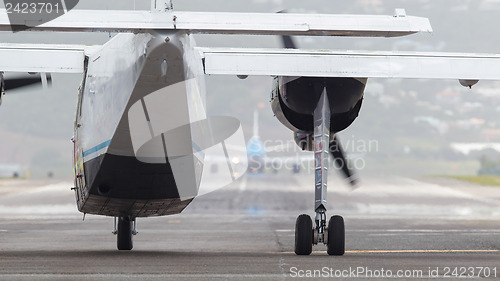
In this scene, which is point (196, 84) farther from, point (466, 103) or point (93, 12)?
point (466, 103)

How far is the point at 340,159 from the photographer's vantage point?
2089 cm

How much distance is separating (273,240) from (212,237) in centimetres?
256

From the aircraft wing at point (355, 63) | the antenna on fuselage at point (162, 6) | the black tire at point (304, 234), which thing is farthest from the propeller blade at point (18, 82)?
the black tire at point (304, 234)

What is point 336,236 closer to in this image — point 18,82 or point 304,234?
point 304,234

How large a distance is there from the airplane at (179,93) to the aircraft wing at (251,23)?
33 millimetres

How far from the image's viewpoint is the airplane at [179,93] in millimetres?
14195

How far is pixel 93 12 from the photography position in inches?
520

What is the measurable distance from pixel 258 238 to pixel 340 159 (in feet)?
15.8

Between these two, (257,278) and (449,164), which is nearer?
(257,278)

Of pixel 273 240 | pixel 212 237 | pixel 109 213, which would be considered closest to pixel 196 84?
pixel 109 213

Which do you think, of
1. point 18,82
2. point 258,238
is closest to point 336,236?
point 18,82

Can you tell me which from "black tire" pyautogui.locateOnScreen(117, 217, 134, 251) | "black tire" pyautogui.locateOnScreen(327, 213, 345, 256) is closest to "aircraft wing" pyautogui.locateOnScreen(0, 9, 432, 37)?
"black tire" pyautogui.locateOnScreen(327, 213, 345, 256)

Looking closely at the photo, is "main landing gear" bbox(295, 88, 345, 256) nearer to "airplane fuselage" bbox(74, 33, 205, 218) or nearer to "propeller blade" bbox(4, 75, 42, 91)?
"airplane fuselage" bbox(74, 33, 205, 218)

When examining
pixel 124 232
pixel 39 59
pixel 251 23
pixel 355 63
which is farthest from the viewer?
pixel 124 232
